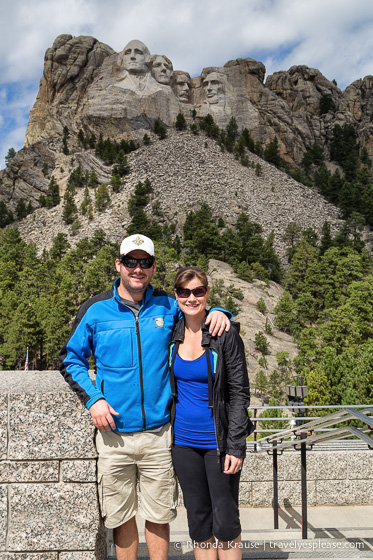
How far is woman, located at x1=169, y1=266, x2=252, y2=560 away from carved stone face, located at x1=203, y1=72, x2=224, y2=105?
98.8 meters

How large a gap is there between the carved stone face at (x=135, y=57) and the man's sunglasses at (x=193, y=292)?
94302 millimetres

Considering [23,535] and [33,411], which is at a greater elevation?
[33,411]

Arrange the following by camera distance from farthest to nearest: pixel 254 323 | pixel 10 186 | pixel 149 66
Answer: pixel 149 66 → pixel 10 186 → pixel 254 323

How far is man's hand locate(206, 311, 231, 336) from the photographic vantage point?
2.58 metres

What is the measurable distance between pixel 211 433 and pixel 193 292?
0.92 meters

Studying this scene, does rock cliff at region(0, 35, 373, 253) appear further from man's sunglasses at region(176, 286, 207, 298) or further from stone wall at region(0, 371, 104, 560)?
stone wall at region(0, 371, 104, 560)

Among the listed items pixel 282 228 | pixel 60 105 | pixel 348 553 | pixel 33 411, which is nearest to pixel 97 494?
pixel 33 411

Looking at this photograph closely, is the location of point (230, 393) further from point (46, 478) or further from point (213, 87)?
point (213, 87)

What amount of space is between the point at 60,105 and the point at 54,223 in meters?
33.7

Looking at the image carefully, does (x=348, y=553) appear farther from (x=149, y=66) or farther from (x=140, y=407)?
(x=149, y=66)

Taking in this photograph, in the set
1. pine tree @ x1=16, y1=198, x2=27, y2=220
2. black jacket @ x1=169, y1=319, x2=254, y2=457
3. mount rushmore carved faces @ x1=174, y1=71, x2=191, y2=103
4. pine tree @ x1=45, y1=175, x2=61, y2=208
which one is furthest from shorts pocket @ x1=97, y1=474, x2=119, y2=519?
mount rushmore carved faces @ x1=174, y1=71, x2=191, y2=103

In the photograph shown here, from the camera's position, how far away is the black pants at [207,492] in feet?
8.37

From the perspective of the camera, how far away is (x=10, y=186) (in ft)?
267

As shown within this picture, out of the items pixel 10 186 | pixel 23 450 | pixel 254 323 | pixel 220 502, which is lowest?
pixel 220 502
